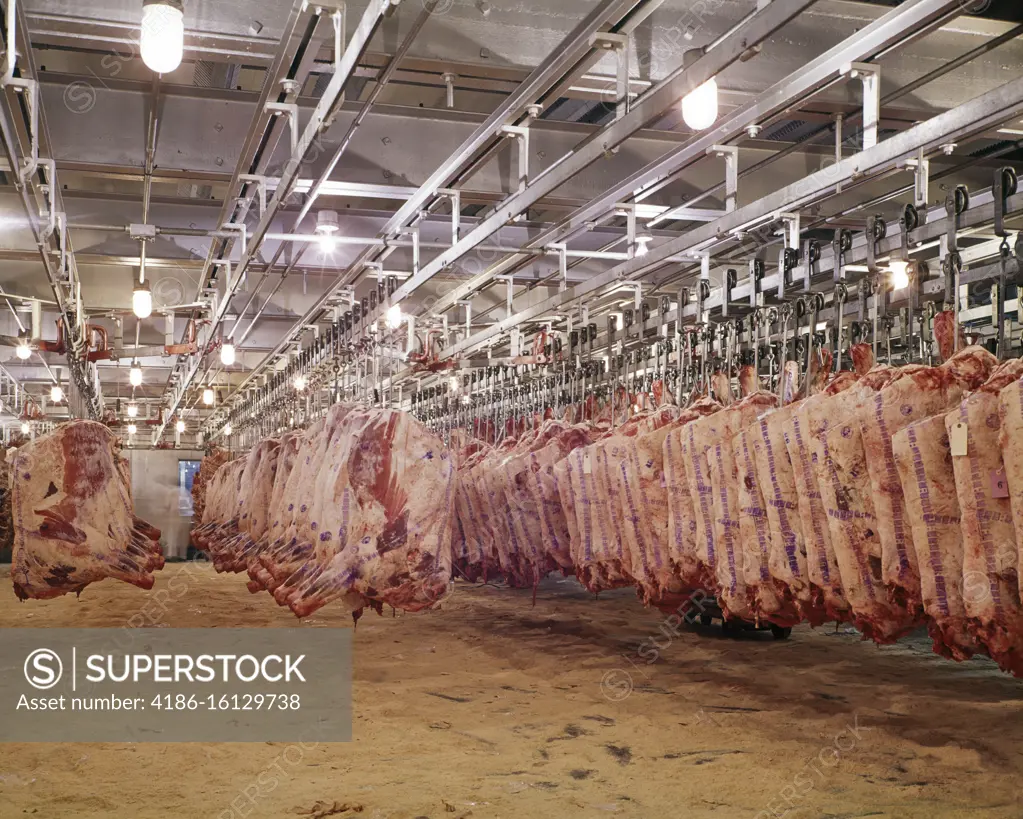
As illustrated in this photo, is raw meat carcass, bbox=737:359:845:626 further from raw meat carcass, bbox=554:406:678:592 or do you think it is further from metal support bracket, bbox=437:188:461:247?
metal support bracket, bbox=437:188:461:247

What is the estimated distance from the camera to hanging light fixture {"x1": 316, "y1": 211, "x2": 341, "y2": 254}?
26.7 feet

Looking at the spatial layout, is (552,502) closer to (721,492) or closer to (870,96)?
(721,492)

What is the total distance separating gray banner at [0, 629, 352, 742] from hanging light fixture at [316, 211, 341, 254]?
3.27 meters

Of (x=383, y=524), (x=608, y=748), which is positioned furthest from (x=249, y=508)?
(x=608, y=748)

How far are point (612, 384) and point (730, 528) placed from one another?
258cm

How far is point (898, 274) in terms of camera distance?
17.7 ft

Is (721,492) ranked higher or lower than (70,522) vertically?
higher

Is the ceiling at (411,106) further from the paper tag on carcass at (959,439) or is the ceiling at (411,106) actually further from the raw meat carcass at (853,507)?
the paper tag on carcass at (959,439)

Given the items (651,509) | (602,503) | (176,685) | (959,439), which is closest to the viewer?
(959,439)

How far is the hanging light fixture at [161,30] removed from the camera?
12.9 ft

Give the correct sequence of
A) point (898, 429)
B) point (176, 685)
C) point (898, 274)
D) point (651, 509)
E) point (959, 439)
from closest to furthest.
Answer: point (959, 439), point (898, 429), point (898, 274), point (651, 509), point (176, 685)

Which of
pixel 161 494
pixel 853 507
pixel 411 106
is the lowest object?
pixel 853 507

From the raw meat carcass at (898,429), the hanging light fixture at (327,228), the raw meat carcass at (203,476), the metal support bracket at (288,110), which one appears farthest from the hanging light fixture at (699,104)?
the raw meat carcass at (203,476)

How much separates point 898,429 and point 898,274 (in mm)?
1237
